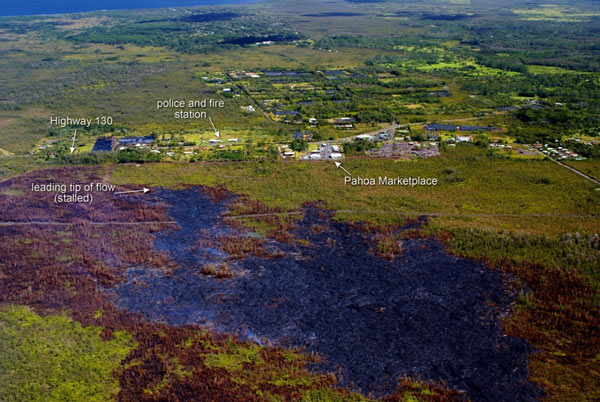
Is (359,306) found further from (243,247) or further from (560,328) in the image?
(560,328)

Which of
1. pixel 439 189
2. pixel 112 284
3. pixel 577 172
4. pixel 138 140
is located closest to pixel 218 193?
pixel 112 284

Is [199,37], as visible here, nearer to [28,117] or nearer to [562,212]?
[28,117]

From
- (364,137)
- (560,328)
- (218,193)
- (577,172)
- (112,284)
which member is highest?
(364,137)

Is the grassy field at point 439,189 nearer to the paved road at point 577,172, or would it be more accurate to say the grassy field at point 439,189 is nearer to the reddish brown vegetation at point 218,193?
the reddish brown vegetation at point 218,193

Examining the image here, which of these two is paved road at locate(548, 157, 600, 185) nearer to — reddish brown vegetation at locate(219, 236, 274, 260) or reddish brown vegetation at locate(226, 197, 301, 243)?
reddish brown vegetation at locate(226, 197, 301, 243)

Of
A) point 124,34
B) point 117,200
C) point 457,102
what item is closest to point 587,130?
point 457,102

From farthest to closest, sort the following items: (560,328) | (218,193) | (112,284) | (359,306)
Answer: (218,193)
(112,284)
(359,306)
(560,328)

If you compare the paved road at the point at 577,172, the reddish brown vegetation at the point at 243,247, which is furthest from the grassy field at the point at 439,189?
the reddish brown vegetation at the point at 243,247

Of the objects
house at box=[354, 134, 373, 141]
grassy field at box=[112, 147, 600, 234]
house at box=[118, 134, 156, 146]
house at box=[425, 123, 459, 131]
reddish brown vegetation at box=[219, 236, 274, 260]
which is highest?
house at box=[118, 134, 156, 146]

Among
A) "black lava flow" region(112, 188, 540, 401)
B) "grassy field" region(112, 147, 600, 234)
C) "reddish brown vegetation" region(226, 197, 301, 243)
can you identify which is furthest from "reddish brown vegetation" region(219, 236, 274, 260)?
"grassy field" region(112, 147, 600, 234)
